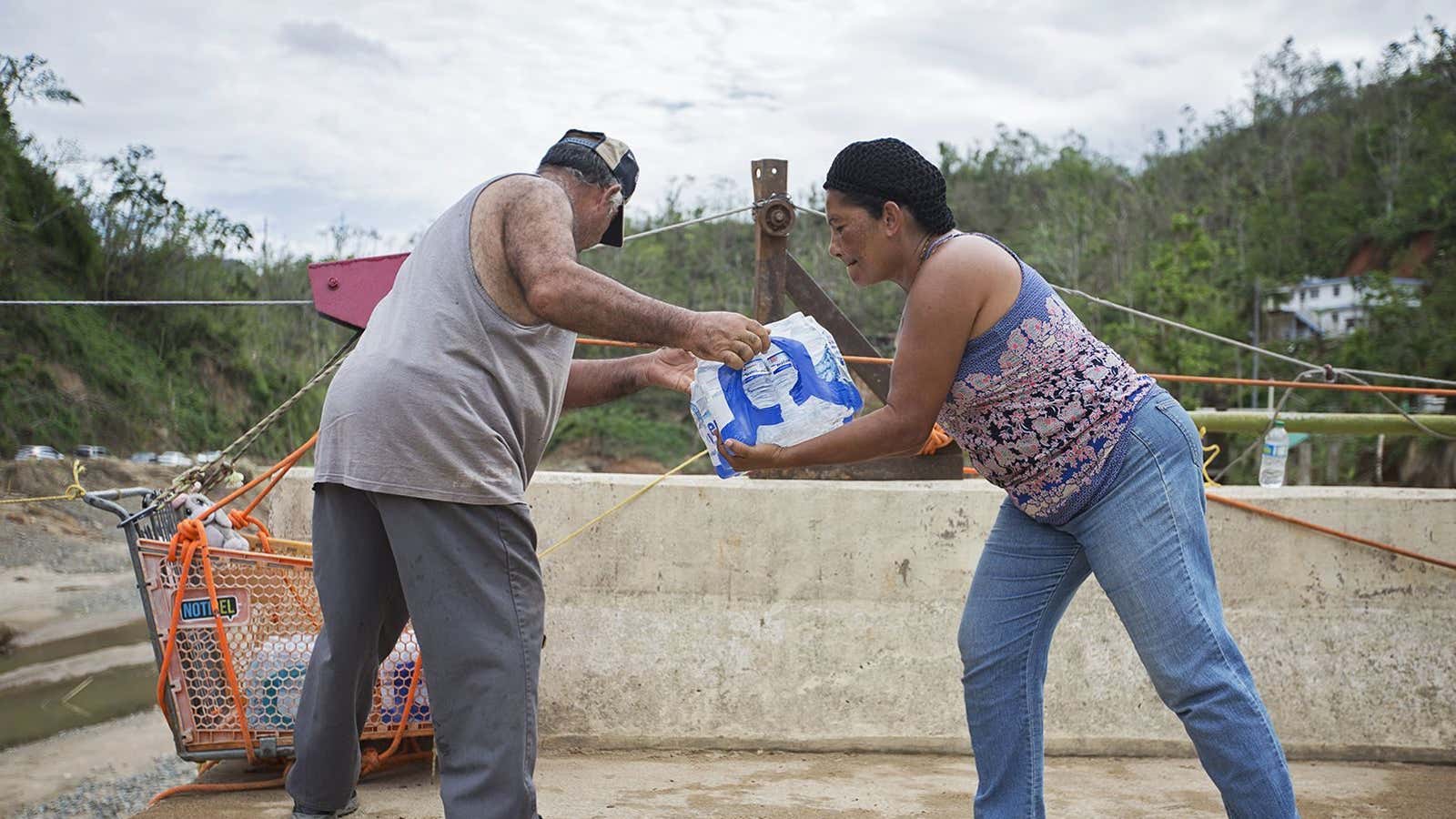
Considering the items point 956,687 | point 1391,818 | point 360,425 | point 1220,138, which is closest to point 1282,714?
point 1391,818

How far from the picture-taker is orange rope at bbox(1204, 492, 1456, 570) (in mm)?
4215

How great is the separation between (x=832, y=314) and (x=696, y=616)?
120 centimetres

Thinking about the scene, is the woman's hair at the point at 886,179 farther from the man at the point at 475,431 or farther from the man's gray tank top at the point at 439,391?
the man's gray tank top at the point at 439,391

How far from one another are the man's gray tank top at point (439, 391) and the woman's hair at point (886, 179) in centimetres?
75

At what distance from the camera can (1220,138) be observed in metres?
54.7

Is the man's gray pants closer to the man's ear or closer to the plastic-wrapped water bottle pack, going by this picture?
the plastic-wrapped water bottle pack

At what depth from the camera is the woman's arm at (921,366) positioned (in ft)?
8.22

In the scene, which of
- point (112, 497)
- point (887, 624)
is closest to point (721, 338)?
point (887, 624)

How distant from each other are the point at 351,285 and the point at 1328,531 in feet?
11.1

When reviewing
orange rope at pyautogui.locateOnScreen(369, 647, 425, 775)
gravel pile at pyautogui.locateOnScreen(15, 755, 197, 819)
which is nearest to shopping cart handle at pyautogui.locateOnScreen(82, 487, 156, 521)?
orange rope at pyautogui.locateOnScreen(369, 647, 425, 775)

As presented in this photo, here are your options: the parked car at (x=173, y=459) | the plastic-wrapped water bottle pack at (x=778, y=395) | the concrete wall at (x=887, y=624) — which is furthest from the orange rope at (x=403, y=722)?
the parked car at (x=173, y=459)

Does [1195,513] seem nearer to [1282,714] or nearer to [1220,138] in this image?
[1282,714]

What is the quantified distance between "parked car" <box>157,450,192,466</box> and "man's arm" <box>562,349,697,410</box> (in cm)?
1958

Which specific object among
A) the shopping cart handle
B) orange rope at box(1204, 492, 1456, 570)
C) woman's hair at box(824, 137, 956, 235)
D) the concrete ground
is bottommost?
the concrete ground
